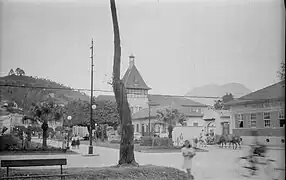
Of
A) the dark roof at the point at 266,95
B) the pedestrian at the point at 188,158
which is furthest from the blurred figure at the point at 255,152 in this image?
the pedestrian at the point at 188,158

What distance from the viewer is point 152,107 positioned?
4.59m

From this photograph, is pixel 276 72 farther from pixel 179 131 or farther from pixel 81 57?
pixel 81 57

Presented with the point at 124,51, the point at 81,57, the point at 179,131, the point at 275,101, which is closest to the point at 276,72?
the point at 275,101

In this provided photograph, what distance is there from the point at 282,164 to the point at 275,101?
76 cm

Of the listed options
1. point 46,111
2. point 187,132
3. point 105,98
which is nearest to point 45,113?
point 46,111

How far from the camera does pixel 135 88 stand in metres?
4.60

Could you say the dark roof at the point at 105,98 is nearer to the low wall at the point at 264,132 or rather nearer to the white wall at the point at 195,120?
the white wall at the point at 195,120

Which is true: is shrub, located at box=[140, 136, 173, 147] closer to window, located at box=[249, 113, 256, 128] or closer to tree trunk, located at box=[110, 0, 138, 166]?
tree trunk, located at box=[110, 0, 138, 166]

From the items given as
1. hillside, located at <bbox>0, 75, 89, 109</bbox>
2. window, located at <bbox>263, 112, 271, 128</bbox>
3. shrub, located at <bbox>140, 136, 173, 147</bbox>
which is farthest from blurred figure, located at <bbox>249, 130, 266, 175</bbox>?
hillside, located at <bbox>0, 75, 89, 109</bbox>

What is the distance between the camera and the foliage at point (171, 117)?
15.1 feet

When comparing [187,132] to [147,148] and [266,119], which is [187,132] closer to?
[147,148]

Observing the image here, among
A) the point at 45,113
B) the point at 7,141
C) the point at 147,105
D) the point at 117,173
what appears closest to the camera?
the point at 7,141

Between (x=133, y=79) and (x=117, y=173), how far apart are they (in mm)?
1090

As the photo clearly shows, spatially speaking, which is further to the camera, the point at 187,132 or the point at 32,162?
the point at 187,132
